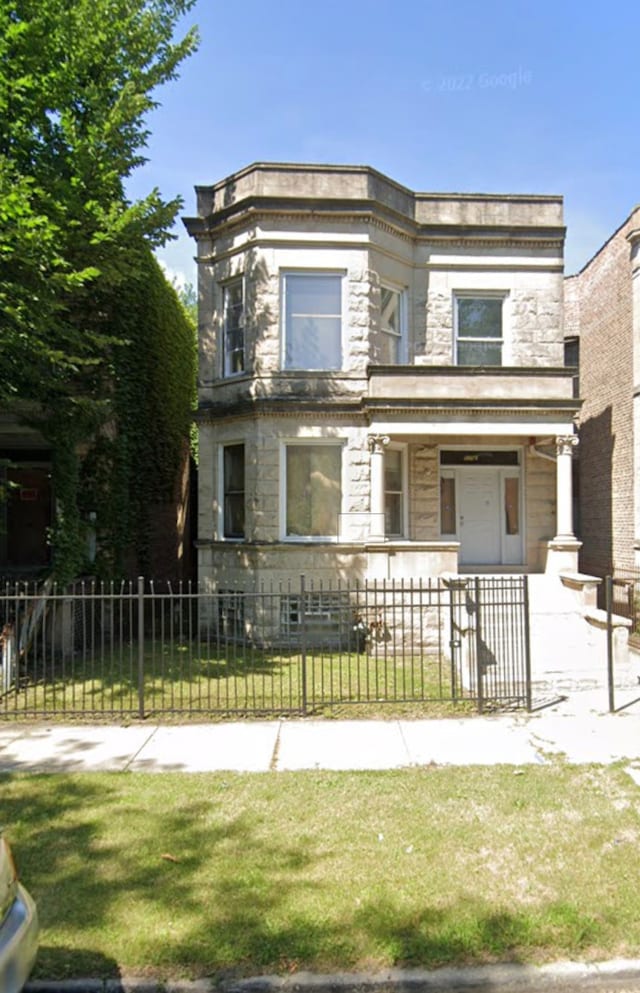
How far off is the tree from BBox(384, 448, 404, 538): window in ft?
20.4

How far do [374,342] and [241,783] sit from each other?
945 centimetres

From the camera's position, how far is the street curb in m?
2.96

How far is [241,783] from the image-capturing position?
5.34 metres

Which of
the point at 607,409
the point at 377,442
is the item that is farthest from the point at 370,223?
the point at 607,409

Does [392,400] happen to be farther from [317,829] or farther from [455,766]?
[317,829]

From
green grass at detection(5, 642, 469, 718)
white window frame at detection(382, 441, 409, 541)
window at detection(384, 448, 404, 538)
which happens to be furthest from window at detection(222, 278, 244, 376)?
green grass at detection(5, 642, 469, 718)

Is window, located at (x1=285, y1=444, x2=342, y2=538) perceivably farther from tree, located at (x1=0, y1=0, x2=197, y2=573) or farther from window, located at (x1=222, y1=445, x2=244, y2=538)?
tree, located at (x1=0, y1=0, x2=197, y2=573)

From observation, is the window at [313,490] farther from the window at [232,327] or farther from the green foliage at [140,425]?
the green foliage at [140,425]

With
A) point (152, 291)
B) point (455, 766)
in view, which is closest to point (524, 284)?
point (152, 291)

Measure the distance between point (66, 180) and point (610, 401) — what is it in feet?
43.1

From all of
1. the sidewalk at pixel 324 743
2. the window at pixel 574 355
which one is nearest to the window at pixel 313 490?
the sidewalk at pixel 324 743

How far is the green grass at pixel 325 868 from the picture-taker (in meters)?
3.20

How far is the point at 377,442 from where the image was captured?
11.7 meters

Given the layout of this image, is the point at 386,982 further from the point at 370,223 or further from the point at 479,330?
the point at 479,330
